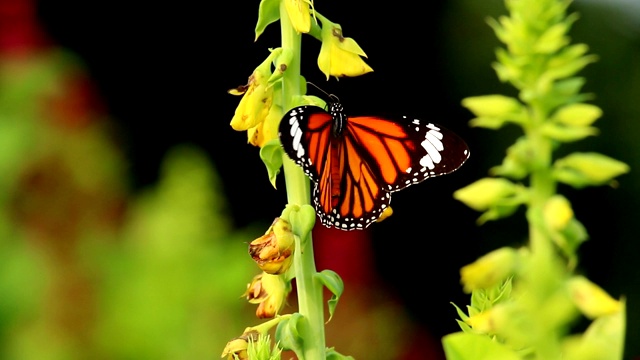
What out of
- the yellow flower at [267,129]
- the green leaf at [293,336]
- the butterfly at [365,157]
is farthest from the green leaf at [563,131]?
the butterfly at [365,157]

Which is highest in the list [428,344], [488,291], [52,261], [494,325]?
[428,344]

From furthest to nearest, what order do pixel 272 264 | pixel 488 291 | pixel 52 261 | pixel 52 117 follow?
pixel 52 117
pixel 52 261
pixel 272 264
pixel 488 291

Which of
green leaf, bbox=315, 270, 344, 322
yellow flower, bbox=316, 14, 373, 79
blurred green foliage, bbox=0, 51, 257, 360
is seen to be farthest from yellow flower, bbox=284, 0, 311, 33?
blurred green foliage, bbox=0, 51, 257, 360

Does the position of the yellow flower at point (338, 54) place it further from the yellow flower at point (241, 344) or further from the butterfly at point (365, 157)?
the yellow flower at point (241, 344)

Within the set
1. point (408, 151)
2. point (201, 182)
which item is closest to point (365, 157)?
point (408, 151)

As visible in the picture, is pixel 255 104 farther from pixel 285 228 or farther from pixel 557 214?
pixel 557 214

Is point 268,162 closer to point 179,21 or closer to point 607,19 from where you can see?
point 179,21

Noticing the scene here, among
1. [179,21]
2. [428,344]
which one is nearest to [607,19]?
[179,21]

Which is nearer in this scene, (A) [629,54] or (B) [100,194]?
(B) [100,194]
